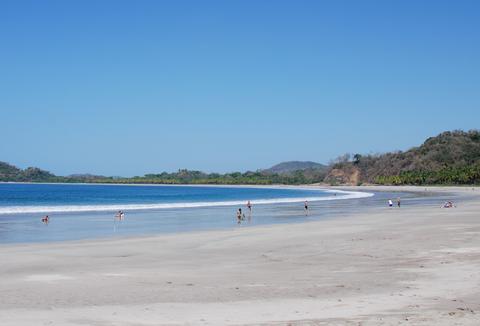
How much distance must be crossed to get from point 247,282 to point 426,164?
6367 inches

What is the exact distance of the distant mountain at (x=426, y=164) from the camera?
469ft

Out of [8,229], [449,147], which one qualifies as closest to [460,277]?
[8,229]

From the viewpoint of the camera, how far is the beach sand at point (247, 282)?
11000 mm

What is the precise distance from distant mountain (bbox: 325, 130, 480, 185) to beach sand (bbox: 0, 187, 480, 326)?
11724cm

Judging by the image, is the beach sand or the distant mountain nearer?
the beach sand

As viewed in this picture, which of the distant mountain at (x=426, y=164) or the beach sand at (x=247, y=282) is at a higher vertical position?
→ the distant mountain at (x=426, y=164)

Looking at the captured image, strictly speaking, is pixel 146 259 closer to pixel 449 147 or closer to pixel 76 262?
pixel 76 262

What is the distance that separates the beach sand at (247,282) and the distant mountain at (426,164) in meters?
117

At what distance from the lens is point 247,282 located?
48.7 ft

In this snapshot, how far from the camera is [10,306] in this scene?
39.0 feet

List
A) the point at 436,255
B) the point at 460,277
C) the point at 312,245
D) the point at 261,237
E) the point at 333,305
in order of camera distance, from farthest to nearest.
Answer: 1. the point at 261,237
2. the point at 312,245
3. the point at 436,255
4. the point at 460,277
5. the point at 333,305

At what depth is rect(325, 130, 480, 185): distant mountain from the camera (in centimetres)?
14302

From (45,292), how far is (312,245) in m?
12.6

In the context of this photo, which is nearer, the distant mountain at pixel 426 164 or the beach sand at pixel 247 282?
the beach sand at pixel 247 282
